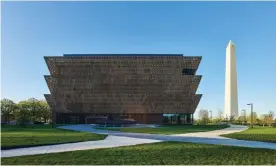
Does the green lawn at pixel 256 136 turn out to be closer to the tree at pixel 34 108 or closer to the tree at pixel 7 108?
the tree at pixel 34 108

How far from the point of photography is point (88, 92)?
8119 cm

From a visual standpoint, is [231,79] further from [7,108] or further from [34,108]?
[7,108]

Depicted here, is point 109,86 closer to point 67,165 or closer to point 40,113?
point 40,113

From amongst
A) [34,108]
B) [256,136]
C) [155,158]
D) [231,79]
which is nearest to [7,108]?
[34,108]

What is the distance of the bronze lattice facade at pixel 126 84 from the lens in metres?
77.9

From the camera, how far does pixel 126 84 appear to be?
7975cm

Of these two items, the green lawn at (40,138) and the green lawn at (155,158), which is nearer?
the green lawn at (155,158)

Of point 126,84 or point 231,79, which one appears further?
point 231,79

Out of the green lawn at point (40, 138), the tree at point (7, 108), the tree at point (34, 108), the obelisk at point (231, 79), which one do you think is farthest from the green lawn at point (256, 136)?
the tree at point (7, 108)

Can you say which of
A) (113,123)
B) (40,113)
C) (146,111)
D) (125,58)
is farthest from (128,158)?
(40,113)

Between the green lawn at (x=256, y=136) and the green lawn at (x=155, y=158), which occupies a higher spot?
the green lawn at (x=155, y=158)

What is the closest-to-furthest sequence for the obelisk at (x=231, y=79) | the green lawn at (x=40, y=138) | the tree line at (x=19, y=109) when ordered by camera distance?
the green lawn at (x=40, y=138) < the tree line at (x=19, y=109) < the obelisk at (x=231, y=79)

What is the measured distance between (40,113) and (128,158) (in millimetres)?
82605


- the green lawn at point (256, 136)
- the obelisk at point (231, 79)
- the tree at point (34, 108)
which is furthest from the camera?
the obelisk at point (231, 79)
